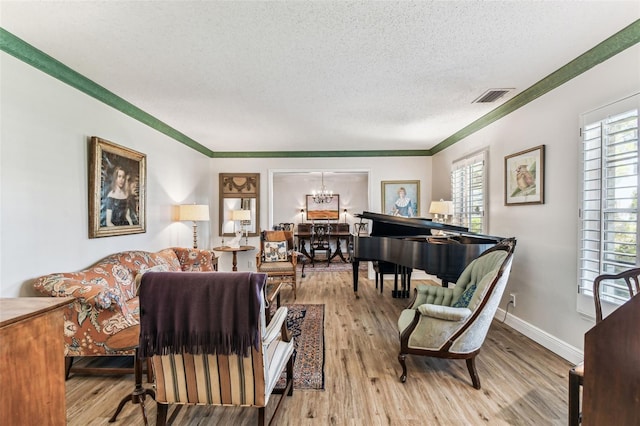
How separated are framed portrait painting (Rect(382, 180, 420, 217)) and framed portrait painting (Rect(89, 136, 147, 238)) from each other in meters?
4.12

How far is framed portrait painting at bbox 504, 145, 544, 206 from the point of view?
2.88m

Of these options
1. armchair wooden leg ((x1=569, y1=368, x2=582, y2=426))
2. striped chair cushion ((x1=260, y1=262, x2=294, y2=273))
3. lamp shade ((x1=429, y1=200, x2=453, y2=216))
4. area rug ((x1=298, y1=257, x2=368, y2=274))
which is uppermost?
lamp shade ((x1=429, y1=200, x2=453, y2=216))

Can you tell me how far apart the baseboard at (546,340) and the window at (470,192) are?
3.85 ft

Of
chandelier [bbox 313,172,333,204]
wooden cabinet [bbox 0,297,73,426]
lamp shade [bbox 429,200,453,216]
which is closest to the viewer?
wooden cabinet [bbox 0,297,73,426]

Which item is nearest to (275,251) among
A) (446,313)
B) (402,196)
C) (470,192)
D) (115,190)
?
(115,190)

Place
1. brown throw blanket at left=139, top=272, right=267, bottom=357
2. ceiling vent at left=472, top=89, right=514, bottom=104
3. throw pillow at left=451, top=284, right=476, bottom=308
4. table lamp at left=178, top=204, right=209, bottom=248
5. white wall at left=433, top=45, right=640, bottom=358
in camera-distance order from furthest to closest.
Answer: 1. table lamp at left=178, top=204, right=209, bottom=248
2. ceiling vent at left=472, top=89, right=514, bottom=104
3. throw pillow at left=451, top=284, right=476, bottom=308
4. white wall at left=433, top=45, right=640, bottom=358
5. brown throw blanket at left=139, top=272, right=267, bottom=357

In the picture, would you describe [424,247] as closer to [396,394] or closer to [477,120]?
[396,394]

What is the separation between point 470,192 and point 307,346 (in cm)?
311

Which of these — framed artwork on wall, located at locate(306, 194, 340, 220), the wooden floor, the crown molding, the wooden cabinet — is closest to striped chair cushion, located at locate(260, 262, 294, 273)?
the wooden floor

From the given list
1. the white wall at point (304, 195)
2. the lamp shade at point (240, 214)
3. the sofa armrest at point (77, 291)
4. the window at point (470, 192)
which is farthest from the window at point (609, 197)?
the white wall at point (304, 195)

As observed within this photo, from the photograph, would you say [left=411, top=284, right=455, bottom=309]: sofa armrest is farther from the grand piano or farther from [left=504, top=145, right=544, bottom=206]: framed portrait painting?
[left=504, top=145, right=544, bottom=206]: framed portrait painting

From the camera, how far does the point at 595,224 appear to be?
2303mm

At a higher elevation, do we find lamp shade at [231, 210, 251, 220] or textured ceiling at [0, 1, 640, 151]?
textured ceiling at [0, 1, 640, 151]

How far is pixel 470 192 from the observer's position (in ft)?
13.8
